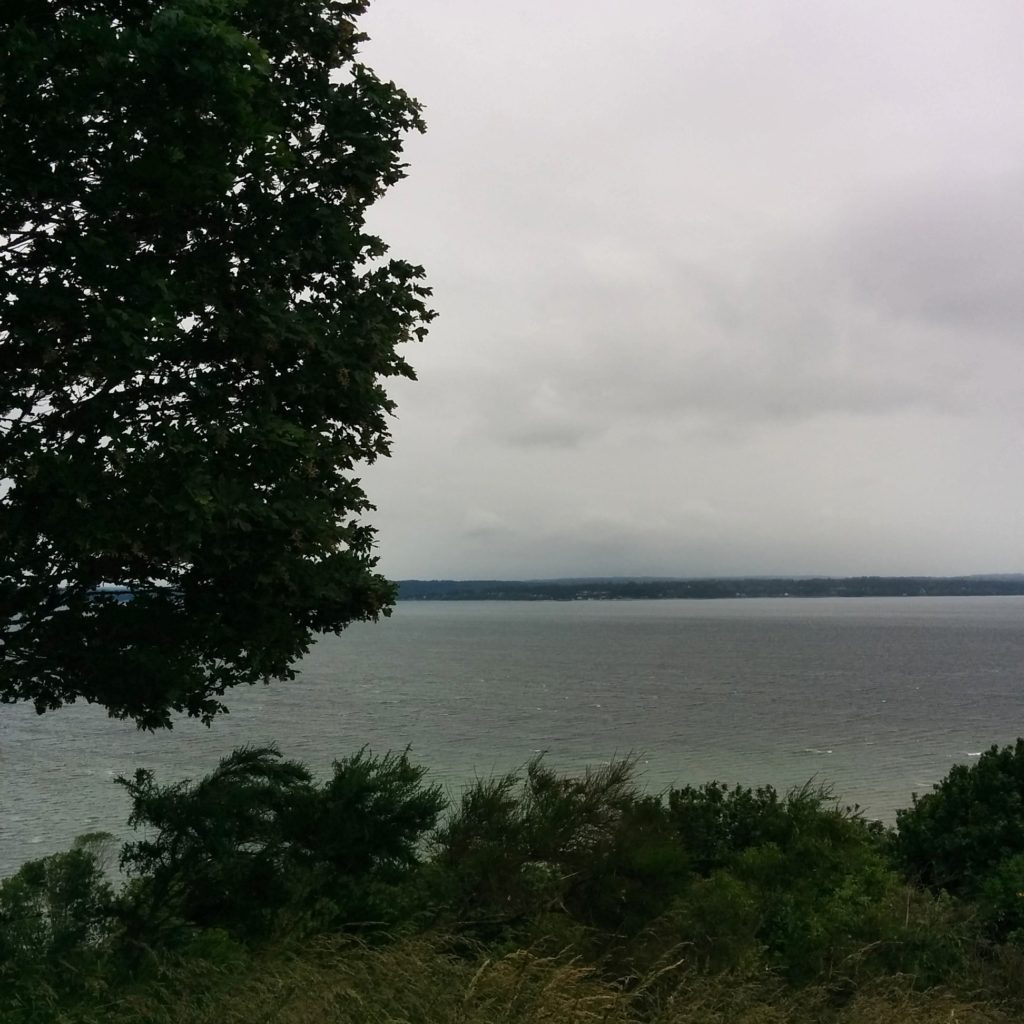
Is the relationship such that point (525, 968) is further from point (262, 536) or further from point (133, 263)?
point (133, 263)

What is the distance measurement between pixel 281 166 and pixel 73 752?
42.8 m

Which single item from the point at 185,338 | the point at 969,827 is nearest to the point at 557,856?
the point at 185,338

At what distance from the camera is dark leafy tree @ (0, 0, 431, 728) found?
6871 mm

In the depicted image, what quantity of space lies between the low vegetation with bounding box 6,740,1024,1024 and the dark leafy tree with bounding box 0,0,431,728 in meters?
1.35

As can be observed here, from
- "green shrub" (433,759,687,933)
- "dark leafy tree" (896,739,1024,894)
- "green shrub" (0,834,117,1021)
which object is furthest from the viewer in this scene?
"dark leafy tree" (896,739,1024,894)

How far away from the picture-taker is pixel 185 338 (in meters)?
8.20

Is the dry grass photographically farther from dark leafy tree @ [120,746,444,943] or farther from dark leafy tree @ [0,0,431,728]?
dark leafy tree @ [0,0,431,728]

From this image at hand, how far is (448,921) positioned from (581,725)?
47132 millimetres

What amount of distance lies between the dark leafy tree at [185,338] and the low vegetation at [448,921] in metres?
1.35

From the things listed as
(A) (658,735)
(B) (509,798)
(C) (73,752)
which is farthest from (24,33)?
(A) (658,735)

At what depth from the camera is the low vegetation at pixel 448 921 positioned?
564cm

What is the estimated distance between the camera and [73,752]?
147 ft

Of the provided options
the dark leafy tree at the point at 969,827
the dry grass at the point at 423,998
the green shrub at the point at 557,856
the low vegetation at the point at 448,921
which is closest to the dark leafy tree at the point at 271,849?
the low vegetation at the point at 448,921

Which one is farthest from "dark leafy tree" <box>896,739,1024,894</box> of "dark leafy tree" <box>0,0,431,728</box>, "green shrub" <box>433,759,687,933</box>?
"dark leafy tree" <box>0,0,431,728</box>
